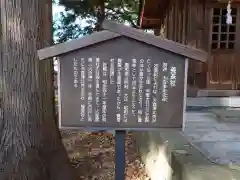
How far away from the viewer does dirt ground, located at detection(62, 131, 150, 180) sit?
6.06m

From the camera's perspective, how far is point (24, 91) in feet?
14.9

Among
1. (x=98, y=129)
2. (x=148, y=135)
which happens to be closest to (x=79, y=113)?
(x=98, y=129)

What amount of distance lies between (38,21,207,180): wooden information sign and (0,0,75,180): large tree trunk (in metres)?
1.68

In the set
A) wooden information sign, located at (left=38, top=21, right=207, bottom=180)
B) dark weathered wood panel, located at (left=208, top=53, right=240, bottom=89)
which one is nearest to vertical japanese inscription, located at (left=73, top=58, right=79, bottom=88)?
wooden information sign, located at (left=38, top=21, right=207, bottom=180)

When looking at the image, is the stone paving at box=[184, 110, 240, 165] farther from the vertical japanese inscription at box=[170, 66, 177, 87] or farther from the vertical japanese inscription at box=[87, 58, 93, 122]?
the vertical japanese inscription at box=[87, 58, 93, 122]

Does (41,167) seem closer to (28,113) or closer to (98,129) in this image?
(28,113)

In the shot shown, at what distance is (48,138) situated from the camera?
4.95m

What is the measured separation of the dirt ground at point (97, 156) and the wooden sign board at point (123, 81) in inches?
120

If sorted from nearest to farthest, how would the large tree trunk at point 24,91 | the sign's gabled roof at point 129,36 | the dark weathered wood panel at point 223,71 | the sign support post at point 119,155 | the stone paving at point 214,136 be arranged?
the sign's gabled roof at point 129,36, the sign support post at point 119,155, the stone paving at point 214,136, the large tree trunk at point 24,91, the dark weathered wood panel at point 223,71

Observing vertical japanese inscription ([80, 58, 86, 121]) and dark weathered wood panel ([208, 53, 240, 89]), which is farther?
dark weathered wood panel ([208, 53, 240, 89])

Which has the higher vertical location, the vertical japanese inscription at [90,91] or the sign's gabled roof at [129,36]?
the sign's gabled roof at [129,36]

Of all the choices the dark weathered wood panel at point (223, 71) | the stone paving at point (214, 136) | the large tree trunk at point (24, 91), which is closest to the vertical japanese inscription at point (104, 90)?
the stone paving at point (214, 136)

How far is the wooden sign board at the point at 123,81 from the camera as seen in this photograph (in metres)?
2.96

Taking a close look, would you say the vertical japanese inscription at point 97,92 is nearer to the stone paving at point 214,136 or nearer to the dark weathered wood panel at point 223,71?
the stone paving at point 214,136
